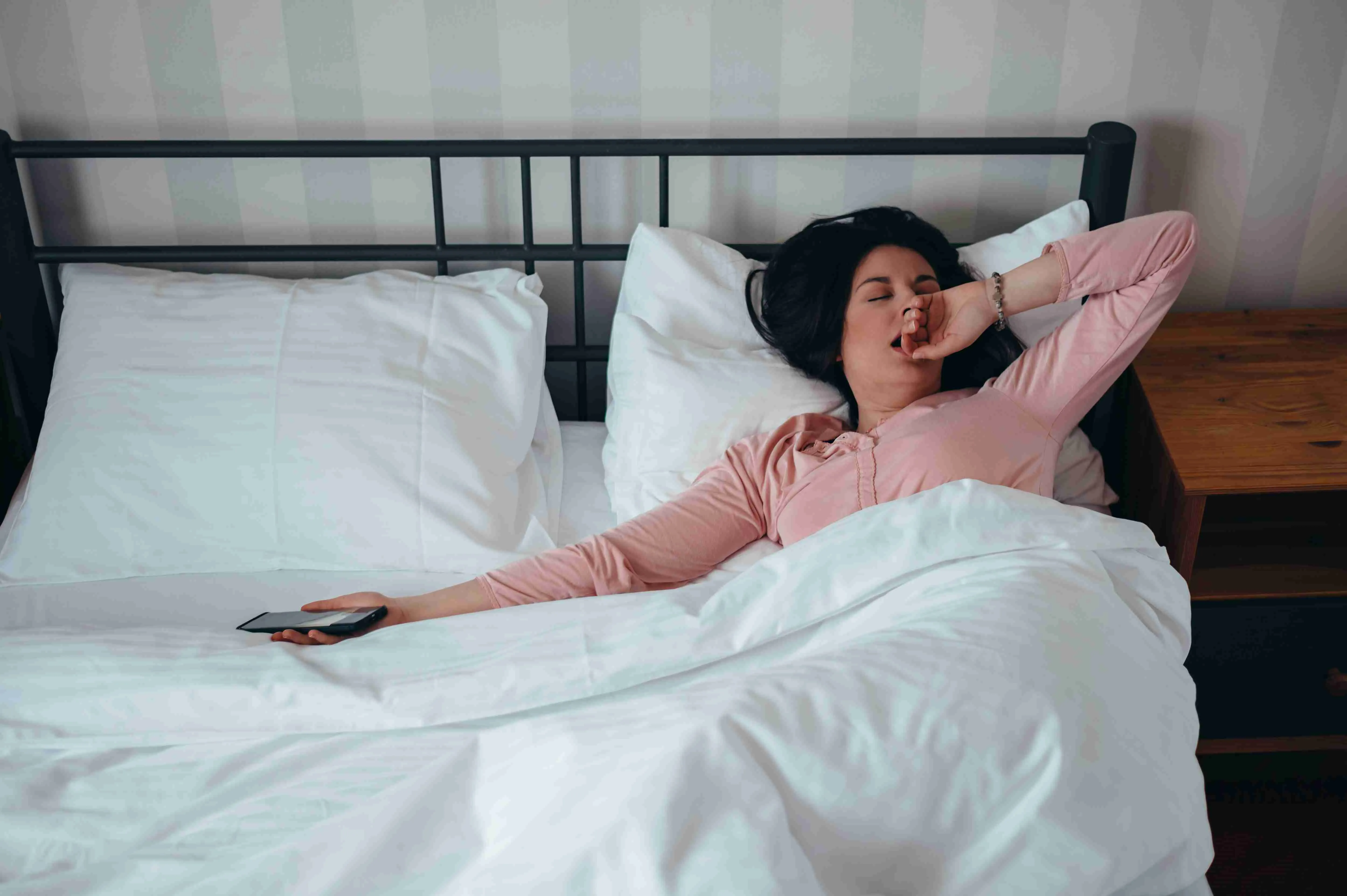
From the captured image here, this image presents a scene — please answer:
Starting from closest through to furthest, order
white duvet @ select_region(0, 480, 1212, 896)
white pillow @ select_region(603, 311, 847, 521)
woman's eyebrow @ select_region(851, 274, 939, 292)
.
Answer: white duvet @ select_region(0, 480, 1212, 896), woman's eyebrow @ select_region(851, 274, 939, 292), white pillow @ select_region(603, 311, 847, 521)

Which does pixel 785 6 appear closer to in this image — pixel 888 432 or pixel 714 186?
pixel 714 186

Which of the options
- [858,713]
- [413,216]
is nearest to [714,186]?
[413,216]

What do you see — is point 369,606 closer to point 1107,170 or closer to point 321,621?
point 321,621

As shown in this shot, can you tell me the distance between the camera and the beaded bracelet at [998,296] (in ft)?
4.79

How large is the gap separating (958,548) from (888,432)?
1.19ft

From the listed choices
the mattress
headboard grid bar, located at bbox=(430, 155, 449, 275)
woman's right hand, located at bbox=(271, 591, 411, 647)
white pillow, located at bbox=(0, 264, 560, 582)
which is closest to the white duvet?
woman's right hand, located at bbox=(271, 591, 411, 647)

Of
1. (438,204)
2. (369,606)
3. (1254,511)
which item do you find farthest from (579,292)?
(1254,511)

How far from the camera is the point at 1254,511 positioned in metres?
1.78

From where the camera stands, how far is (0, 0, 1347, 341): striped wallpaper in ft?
5.68

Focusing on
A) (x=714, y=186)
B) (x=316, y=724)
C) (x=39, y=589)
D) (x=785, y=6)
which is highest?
(x=785, y=6)

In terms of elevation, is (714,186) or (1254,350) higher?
(714,186)

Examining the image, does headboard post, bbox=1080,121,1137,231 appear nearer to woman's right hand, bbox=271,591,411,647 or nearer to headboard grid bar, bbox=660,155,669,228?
headboard grid bar, bbox=660,155,669,228

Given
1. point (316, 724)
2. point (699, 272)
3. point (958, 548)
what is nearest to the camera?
point (316, 724)

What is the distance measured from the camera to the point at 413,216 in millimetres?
1865
